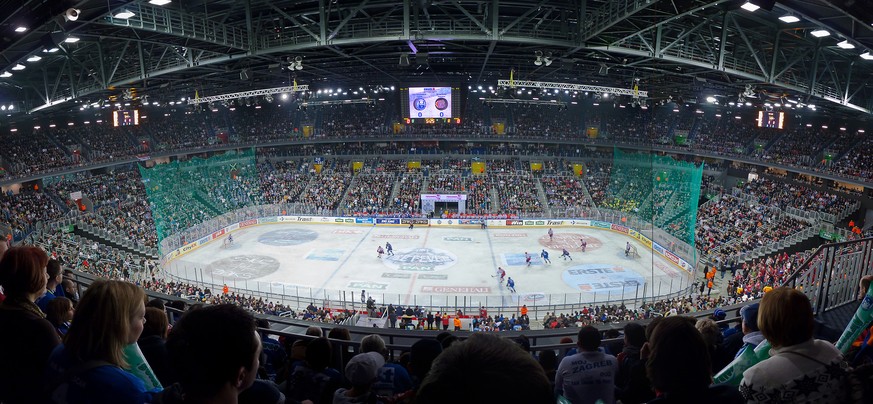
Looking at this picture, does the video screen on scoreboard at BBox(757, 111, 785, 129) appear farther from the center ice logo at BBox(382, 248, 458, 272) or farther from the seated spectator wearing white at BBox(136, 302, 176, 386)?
the seated spectator wearing white at BBox(136, 302, 176, 386)

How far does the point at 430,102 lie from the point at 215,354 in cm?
4676

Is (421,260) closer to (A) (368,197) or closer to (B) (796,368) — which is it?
(A) (368,197)

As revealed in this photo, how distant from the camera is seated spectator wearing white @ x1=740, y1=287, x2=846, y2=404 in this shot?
2.93 meters

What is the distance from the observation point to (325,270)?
31.4m

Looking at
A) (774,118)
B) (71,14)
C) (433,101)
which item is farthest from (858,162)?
(71,14)

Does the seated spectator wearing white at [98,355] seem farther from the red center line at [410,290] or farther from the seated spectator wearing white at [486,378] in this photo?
the red center line at [410,290]

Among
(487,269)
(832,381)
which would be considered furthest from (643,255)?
(832,381)

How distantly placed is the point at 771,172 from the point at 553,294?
115 ft

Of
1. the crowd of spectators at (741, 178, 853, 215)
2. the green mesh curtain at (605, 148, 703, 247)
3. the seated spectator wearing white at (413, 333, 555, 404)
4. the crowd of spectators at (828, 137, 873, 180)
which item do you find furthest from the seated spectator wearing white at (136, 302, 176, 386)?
the crowd of spectators at (828, 137, 873, 180)

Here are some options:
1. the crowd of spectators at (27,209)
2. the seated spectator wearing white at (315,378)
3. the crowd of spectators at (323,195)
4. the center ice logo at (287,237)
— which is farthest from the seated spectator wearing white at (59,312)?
the crowd of spectators at (323,195)

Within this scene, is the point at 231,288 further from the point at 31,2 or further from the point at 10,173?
the point at 10,173

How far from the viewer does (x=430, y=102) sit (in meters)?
47.7

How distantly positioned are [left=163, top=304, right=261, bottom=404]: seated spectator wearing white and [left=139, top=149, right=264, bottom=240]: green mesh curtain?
106ft

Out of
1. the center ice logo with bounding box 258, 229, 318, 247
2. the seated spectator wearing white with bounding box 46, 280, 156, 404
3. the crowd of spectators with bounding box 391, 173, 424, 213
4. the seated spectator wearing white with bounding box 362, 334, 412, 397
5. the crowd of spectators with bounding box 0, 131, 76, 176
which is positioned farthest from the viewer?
the crowd of spectators with bounding box 391, 173, 424, 213
